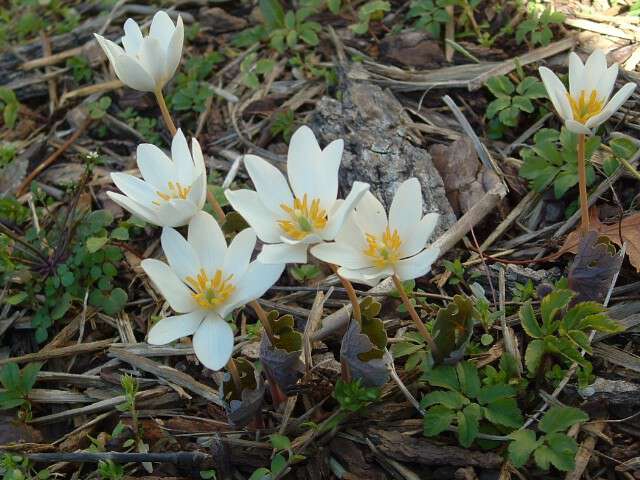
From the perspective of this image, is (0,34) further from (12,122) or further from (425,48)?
(425,48)

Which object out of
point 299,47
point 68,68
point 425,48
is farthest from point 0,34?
point 425,48

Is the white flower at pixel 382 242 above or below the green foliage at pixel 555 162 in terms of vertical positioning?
above

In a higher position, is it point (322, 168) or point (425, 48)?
point (322, 168)

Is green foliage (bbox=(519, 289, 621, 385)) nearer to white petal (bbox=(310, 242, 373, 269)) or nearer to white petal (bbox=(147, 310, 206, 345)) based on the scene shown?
white petal (bbox=(310, 242, 373, 269))

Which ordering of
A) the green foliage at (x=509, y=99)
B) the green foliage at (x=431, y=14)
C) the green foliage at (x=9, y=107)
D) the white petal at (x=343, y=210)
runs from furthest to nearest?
1. the green foliage at (x=9, y=107)
2. the green foliage at (x=431, y=14)
3. the green foliage at (x=509, y=99)
4. the white petal at (x=343, y=210)

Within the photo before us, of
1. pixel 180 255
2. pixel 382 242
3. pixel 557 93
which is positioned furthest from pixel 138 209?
pixel 557 93

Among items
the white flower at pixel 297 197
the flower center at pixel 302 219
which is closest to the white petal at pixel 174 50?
the white flower at pixel 297 197

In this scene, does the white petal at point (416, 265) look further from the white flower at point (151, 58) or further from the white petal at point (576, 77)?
the white flower at point (151, 58)
